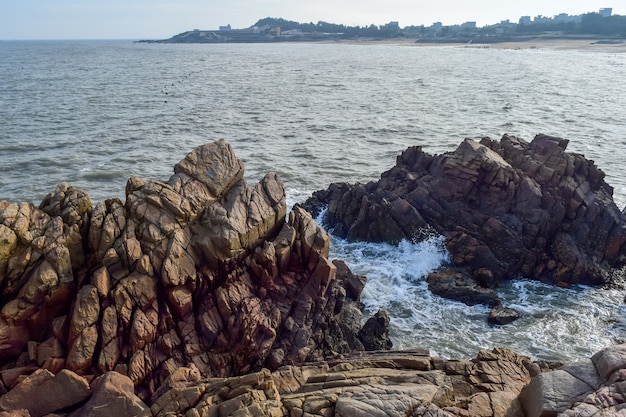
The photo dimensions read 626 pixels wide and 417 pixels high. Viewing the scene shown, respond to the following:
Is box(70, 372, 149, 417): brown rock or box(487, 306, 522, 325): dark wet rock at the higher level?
box(70, 372, 149, 417): brown rock

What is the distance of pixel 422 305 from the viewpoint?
24281 mm

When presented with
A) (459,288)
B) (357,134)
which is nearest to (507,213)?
(459,288)

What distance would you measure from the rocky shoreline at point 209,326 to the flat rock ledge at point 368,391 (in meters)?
0.04

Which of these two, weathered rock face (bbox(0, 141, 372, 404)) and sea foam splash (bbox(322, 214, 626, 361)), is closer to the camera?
weathered rock face (bbox(0, 141, 372, 404))

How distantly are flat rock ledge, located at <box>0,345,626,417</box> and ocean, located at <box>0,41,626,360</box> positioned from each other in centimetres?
665

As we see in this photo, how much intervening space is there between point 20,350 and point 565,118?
66.6 m

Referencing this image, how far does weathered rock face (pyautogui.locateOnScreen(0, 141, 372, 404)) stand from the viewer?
15.8 metres

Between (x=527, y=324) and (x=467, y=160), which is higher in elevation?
(x=467, y=160)

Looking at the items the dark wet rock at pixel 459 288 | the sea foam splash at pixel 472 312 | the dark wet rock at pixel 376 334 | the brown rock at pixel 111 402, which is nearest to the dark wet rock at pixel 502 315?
the sea foam splash at pixel 472 312

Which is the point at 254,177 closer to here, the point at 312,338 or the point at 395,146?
the point at 395,146

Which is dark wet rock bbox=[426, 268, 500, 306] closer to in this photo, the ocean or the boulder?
the ocean

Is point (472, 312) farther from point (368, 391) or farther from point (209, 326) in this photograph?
point (209, 326)

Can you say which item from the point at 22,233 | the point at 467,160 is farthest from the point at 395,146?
the point at 22,233

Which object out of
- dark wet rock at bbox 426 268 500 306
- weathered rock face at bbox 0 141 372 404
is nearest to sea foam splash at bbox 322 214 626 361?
dark wet rock at bbox 426 268 500 306
